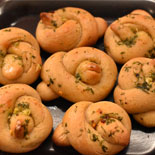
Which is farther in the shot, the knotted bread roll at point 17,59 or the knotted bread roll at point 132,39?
the knotted bread roll at point 132,39

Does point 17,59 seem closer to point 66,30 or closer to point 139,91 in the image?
point 66,30

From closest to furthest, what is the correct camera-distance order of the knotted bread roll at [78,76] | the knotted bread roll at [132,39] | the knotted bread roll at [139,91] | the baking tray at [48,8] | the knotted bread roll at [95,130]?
the knotted bread roll at [95,130], the knotted bread roll at [139,91], the knotted bread roll at [78,76], the knotted bread roll at [132,39], the baking tray at [48,8]

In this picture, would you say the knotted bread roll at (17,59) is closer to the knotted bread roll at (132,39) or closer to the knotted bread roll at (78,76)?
the knotted bread roll at (78,76)

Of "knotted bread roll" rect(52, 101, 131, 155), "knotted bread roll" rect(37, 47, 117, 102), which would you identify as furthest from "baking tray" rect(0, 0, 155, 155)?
"knotted bread roll" rect(52, 101, 131, 155)

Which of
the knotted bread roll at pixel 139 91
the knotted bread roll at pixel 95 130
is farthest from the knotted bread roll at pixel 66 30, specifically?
the knotted bread roll at pixel 95 130

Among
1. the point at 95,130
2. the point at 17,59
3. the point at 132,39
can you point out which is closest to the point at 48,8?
the point at 17,59

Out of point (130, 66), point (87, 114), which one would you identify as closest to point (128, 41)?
point (130, 66)
